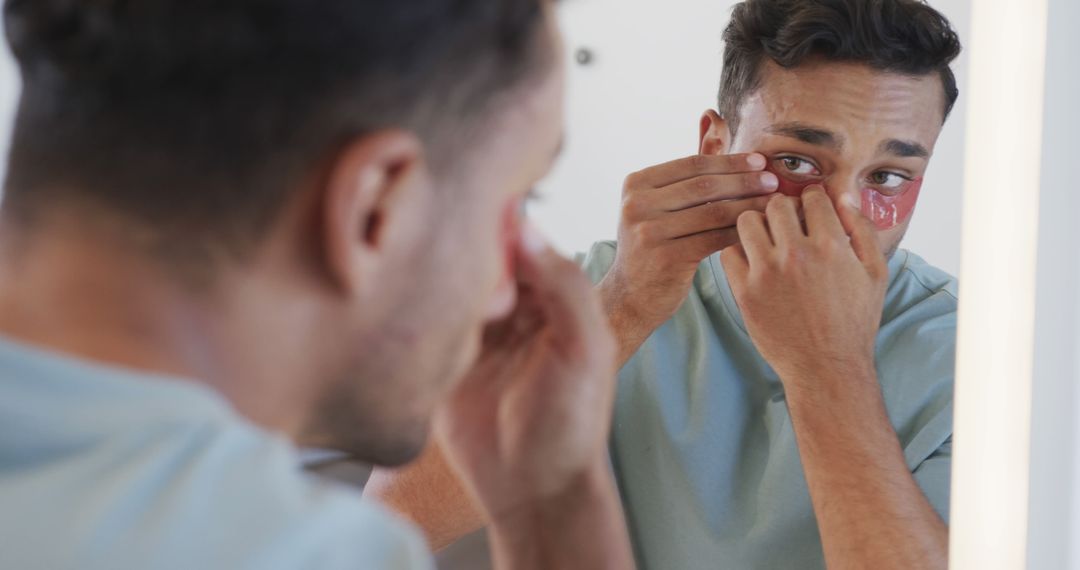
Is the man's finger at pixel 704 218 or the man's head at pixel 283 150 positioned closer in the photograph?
the man's head at pixel 283 150

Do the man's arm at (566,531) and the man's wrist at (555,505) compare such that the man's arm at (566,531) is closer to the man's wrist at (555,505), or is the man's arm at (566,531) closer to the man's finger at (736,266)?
the man's wrist at (555,505)

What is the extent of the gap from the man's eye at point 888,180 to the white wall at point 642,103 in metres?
0.04

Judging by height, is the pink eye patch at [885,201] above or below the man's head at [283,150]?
above

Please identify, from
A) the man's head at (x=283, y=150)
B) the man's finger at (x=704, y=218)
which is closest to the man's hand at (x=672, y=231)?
the man's finger at (x=704, y=218)

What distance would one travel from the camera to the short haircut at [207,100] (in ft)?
1.08

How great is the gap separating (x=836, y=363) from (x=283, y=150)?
52 cm

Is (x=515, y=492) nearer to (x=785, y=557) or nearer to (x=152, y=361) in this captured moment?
(x=152, y=361)

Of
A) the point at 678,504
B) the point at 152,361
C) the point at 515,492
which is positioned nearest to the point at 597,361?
the point at 515,492

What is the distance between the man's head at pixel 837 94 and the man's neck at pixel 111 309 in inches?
21.2

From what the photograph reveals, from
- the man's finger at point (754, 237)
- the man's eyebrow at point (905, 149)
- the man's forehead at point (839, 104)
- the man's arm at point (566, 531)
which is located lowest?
the man's arm at point (566, 531)

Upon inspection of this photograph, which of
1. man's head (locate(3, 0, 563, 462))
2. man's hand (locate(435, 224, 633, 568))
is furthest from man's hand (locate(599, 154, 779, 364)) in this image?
man's head (locate(3, 0, 563, 462))

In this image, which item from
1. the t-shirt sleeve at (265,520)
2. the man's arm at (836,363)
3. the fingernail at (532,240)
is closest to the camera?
the t-shirt sleeve at (265,520)

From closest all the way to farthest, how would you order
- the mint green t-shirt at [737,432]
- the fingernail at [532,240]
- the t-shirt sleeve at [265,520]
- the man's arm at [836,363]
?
the t-shirt sleeve at [265,520], the fingernail at [532,240], the man's arm at [836,363], the mint green t-shirt at [737,432]

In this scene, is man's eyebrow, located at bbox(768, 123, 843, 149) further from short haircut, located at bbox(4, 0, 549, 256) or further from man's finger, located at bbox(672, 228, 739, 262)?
short haircut, located at bbox(4, 0, 549, 256)
